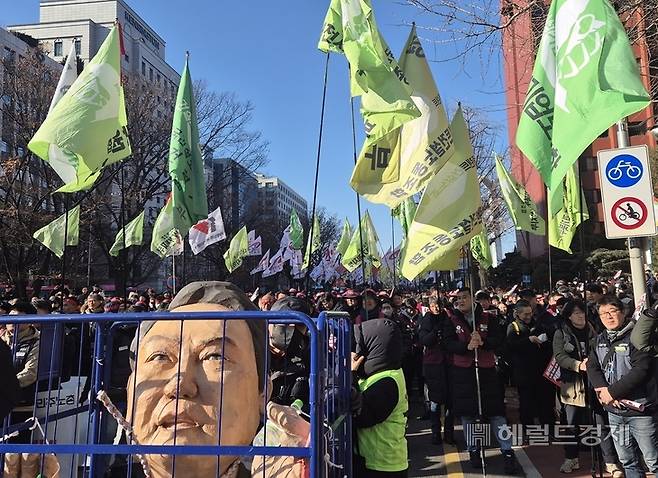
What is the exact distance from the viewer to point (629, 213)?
5605 mm

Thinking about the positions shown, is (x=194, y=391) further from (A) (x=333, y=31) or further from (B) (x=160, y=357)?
(A) (x=333, y=31)

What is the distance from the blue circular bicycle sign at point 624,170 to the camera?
5.69m

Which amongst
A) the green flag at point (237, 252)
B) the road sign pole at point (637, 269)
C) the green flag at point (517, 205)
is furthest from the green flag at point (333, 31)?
the green flag at point (237, 252)

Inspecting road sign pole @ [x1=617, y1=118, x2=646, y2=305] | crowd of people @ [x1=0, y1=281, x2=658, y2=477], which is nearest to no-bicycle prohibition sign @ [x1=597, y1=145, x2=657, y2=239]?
road sign pole @ [x1=617, y1=118, x2=646, y2=305]

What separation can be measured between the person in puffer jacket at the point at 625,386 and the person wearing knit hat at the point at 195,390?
12.4 feet

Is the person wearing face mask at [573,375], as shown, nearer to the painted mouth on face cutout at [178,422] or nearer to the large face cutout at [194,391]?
the large face cutout at [194,391]

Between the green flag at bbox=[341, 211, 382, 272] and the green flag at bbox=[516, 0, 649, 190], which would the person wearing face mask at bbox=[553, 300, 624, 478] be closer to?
the green flag at bbox=[516, 0, 649, 190]

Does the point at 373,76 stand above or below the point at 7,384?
above

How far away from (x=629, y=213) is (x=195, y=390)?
4.78m

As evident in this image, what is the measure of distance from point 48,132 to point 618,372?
695 centimetres

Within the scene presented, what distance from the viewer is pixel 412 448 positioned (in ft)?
25.7

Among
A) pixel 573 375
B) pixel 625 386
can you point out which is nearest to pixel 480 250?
pixel 573 375

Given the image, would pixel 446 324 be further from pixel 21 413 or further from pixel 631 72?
pixel 21 413

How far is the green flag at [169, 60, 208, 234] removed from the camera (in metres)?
9.27
